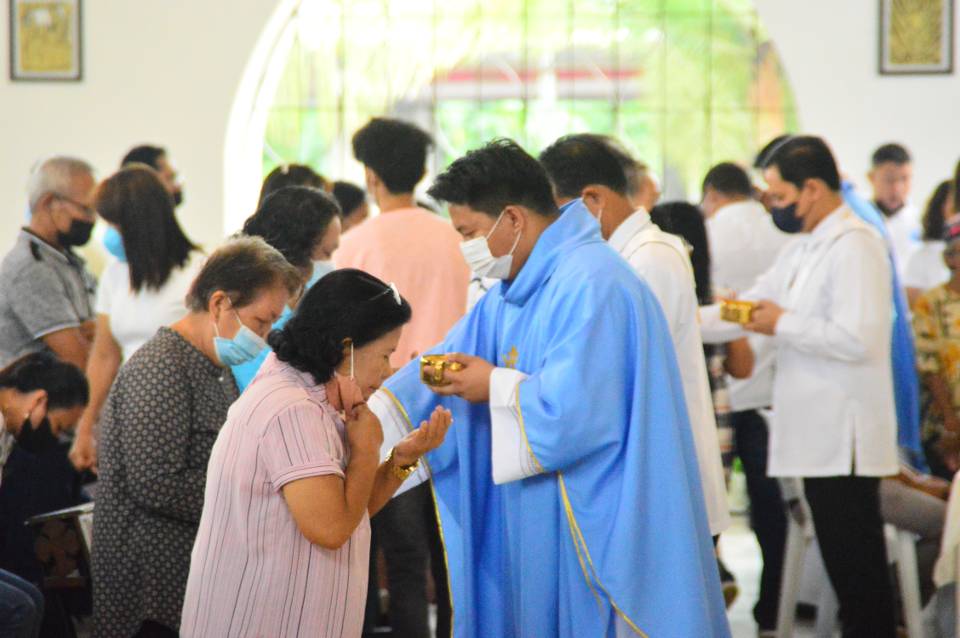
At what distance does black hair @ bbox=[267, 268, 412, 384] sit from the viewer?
244 cm

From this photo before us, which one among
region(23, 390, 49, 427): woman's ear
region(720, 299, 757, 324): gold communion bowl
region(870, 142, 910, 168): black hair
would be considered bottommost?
region(23, 390, 49, 427): woman's ear

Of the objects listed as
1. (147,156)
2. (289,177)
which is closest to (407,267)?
(289,177)

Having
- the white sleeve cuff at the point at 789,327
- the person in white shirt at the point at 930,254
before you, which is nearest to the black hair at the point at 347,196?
the white sleeve cuff at the point at 789,327

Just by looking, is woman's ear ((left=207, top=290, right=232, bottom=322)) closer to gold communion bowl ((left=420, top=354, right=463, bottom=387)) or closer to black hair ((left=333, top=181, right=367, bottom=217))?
gold communion bowl ((left=420, top=354, right=463, bottom=387))

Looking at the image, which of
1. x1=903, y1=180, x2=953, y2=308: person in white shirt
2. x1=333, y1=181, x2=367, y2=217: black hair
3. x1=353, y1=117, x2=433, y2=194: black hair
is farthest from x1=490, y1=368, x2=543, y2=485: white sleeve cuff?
x1=903, y1=180, x2=953, y2=308: person in white shirt

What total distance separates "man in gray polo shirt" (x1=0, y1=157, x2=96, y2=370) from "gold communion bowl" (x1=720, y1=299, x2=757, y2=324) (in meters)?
2.20

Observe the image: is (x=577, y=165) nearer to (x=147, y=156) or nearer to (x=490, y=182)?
(x=490, y=182)

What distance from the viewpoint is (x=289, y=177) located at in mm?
4359

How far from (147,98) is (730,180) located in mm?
3619

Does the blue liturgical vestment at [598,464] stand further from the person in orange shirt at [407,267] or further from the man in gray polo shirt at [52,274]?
the man in gray polo shirt at [52,274]

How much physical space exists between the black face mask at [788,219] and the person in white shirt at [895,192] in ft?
9.64

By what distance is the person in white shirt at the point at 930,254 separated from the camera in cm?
623

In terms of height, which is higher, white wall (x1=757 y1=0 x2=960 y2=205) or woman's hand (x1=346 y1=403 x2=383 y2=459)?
white wall (x1=757 y1=0 x2=960 y2=205)

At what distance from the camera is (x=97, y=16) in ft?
25.3
